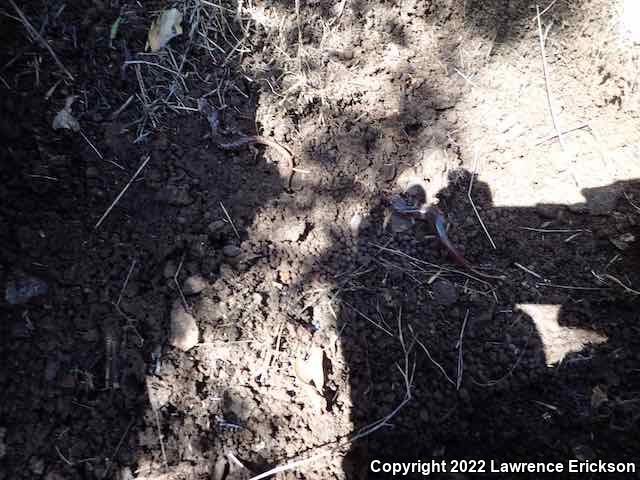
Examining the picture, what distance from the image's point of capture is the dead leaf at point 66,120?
7.09 ft

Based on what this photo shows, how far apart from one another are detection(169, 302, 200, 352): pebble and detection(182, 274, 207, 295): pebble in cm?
10

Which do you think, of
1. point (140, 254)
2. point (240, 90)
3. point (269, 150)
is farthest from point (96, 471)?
point (240, 90)

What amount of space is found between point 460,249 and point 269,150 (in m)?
1.24

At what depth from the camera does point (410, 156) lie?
2.42 meters

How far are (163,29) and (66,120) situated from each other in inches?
30.7

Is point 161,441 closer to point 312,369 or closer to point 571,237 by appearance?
point 312,369

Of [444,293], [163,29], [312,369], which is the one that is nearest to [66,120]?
[163,29]

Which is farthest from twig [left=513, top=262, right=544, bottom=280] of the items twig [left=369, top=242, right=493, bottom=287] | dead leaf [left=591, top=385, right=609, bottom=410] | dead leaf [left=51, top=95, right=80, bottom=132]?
dead leaf [left=51, top=95, right=80, bottom=132]

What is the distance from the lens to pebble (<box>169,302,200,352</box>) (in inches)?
74.8

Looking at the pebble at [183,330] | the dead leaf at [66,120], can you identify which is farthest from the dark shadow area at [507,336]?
the dead leaf at [66,120]

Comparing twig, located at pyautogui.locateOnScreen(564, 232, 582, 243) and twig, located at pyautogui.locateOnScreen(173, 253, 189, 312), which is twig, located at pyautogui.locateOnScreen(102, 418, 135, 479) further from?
twig, located at pyautogui.locateOnScreen(564, 232, 582, 243)

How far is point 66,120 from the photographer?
2.18m

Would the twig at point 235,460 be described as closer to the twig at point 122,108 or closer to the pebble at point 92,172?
the pebble at point 92,172

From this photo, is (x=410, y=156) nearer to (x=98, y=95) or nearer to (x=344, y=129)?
(x=344, y=129)
